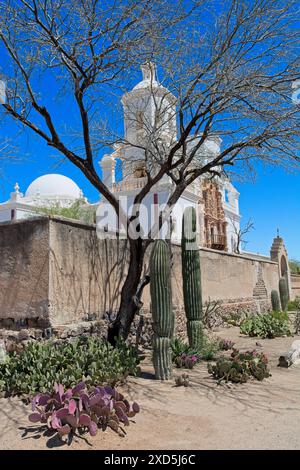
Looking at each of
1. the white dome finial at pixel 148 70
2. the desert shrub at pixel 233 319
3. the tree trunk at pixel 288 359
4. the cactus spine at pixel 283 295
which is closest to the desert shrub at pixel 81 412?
the tree trunk at pixel 288 359

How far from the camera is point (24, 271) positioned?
663 centimetres

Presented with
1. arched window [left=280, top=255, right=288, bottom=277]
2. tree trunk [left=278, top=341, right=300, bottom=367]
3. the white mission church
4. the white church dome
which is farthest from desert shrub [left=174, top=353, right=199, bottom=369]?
the white church dome

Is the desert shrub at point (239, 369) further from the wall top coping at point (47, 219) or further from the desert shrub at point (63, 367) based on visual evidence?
the wall top coping at point (47, 219)

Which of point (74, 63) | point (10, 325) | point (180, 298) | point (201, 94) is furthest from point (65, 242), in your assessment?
point (180, 298)

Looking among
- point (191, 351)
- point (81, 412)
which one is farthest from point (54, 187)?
point (81, 412)

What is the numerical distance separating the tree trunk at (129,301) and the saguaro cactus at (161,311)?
955 millimetres

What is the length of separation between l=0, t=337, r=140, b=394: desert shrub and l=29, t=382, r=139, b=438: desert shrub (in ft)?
2.59

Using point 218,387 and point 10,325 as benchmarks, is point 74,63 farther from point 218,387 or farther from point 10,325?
point 218,387

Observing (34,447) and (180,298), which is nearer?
(34,447)

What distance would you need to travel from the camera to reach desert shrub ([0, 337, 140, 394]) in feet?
16.0

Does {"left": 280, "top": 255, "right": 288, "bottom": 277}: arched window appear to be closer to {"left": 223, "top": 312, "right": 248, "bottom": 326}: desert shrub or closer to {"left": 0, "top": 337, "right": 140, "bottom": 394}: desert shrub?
{"left": 223, "top": 312, "right": 248, "bottom": 326}: desert shrub

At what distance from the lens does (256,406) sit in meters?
4.83

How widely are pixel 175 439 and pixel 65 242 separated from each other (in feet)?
12.9
